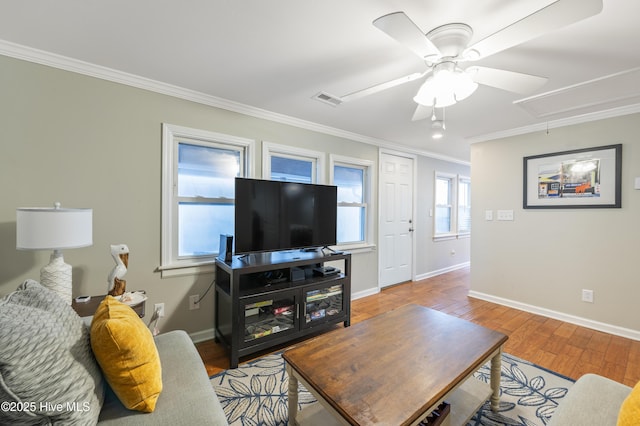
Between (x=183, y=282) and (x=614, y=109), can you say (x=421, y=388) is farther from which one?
(x=614, y=109)

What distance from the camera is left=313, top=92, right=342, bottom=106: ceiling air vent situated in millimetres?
2390

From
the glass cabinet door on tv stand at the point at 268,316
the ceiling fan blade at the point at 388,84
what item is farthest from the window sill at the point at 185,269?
the ceiling fan blade at the point at 388,84

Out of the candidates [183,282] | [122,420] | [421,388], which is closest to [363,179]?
[183,282]

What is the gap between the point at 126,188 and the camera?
2.17m

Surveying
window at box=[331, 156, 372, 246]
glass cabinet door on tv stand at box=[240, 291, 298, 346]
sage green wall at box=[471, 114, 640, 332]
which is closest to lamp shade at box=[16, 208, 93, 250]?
glass cabinet door on tv stand at box=[240, 291, 298, 346]

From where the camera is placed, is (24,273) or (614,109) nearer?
(24,273)

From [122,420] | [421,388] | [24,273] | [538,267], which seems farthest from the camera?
[538,267]

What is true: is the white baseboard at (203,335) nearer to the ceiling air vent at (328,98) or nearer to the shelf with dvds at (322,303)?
the shelf with dvds at (322,303)

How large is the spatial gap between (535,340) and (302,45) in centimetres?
328

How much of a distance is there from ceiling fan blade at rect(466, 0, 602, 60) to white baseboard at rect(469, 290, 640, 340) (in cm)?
321

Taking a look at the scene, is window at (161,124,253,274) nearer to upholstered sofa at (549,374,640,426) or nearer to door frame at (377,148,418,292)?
door frame at (377,148,418,292)

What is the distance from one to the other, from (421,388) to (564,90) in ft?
8.64

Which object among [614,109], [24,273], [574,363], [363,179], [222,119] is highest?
[614,109]

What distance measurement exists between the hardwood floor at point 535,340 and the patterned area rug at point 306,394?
19cm
